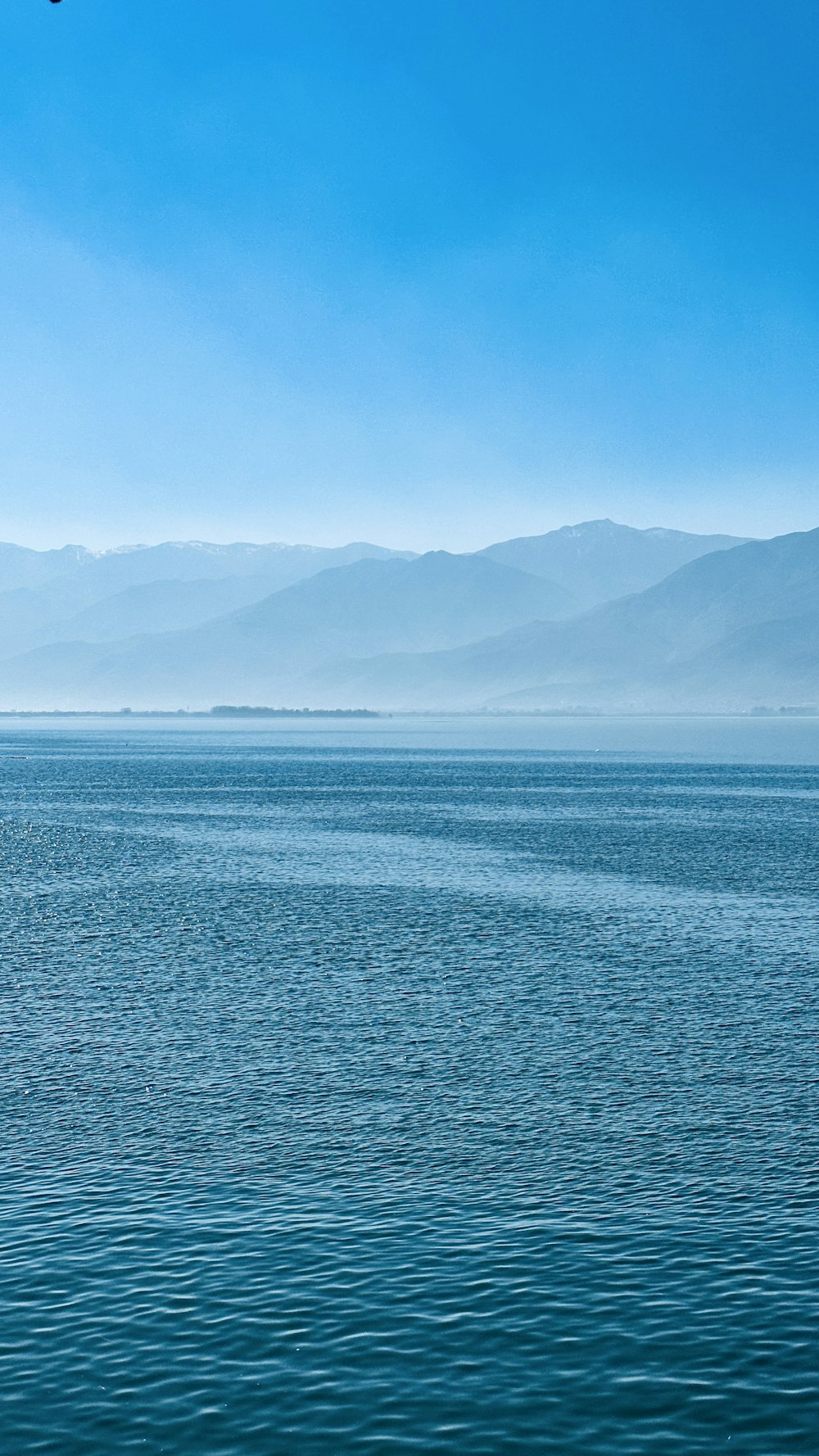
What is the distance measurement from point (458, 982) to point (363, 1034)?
9900 millimetres

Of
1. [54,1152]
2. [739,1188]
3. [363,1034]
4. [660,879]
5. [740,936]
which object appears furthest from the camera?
[660,879]

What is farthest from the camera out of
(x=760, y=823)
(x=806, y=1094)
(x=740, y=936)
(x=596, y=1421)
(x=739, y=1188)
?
(x=760, y=823)

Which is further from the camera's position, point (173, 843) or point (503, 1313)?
point (173, 843)

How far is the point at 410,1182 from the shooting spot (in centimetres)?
3372

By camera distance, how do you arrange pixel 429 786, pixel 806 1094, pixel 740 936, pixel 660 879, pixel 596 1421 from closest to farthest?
pixel 596 1421 → pixel 806 1094 → pixel 740 936 → pixel 660 879 → pixel 429 786

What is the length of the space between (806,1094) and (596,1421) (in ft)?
66.9

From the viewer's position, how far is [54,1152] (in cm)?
3606

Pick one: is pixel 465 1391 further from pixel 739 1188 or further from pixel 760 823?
pixel 760 823

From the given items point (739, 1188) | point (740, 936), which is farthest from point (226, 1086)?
point (740, 936)

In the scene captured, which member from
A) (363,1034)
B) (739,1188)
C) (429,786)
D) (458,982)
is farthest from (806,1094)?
(429,786)

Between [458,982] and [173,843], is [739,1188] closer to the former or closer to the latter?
[458,982]

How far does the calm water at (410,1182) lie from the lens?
2352cm

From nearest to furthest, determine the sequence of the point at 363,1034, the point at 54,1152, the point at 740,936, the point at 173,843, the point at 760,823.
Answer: the point at 54,1152, the point at 363,1034, the point at 740,936, the point at 173,843, the point at 760,823

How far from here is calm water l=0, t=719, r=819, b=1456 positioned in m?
23.5
